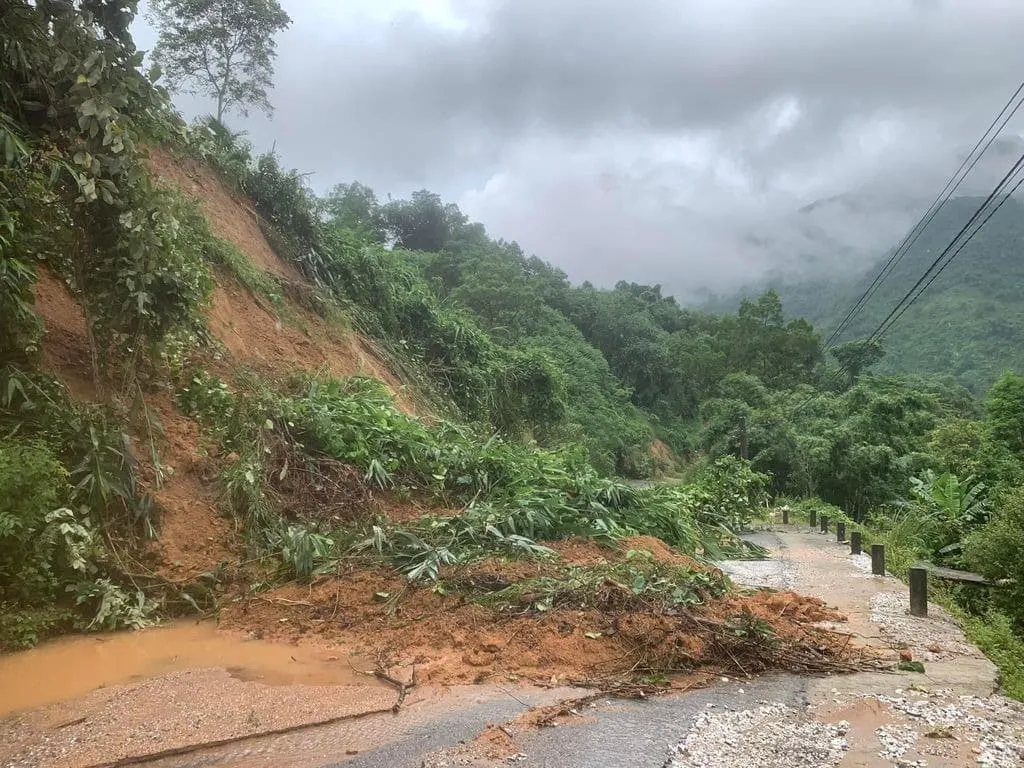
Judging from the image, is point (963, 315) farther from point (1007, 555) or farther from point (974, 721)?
point (974, 721)

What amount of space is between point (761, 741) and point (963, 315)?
6289cm

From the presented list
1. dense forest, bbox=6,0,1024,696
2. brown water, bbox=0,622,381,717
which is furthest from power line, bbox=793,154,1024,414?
brown water, bbox=0,622,381,717

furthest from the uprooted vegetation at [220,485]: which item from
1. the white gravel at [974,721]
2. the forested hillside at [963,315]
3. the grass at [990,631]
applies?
the forested hillside at [963,315]

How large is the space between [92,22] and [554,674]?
7.38m

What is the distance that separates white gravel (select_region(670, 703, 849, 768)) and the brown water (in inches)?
97.4

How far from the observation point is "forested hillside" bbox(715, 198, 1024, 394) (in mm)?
51000

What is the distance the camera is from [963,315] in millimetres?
57281

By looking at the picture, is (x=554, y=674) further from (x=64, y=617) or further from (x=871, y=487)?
(x=871, y=487)

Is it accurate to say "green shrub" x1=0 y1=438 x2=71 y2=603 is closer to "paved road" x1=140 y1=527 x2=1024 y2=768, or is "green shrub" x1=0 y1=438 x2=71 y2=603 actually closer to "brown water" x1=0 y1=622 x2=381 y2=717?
"brown water" x1=0 y1=622 x2=381 y2=717

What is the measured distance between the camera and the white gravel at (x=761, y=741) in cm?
441

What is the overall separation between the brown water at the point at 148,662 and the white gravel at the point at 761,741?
8.12ft

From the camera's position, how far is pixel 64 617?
638 centimetres

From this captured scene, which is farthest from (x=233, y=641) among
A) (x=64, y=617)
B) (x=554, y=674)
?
(x=554, y=674)

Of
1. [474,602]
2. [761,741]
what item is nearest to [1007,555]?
[761,741]
